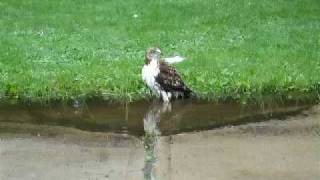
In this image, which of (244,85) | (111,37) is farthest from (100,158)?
(111,37)

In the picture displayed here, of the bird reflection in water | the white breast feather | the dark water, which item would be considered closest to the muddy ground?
the bird reflection in water

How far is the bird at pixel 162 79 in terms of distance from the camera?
356 inches

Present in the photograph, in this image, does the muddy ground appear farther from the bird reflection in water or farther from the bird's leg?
the bird's leg

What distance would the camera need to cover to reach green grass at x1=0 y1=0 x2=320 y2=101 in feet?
31.1

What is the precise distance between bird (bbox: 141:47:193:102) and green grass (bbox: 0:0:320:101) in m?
0.24

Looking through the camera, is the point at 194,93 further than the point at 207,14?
No

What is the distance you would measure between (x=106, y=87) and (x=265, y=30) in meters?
4.39

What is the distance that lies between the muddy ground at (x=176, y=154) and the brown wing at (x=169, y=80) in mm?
1355

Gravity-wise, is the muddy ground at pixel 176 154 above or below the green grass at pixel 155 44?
below

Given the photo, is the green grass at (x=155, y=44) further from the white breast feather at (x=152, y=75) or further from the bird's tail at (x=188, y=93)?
the white breast feather at (x=152, y=75)

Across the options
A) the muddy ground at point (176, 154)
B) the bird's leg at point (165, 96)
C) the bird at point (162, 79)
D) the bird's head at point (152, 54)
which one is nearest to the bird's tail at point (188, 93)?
the bird at point (162, 79)

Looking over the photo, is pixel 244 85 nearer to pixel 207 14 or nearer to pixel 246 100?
pixel 246 100

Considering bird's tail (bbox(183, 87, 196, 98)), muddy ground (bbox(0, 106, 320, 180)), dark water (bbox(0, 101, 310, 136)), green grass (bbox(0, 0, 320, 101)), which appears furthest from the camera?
green grass (bbox(0, 0, 320, 101))

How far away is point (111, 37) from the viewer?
1254 cm
